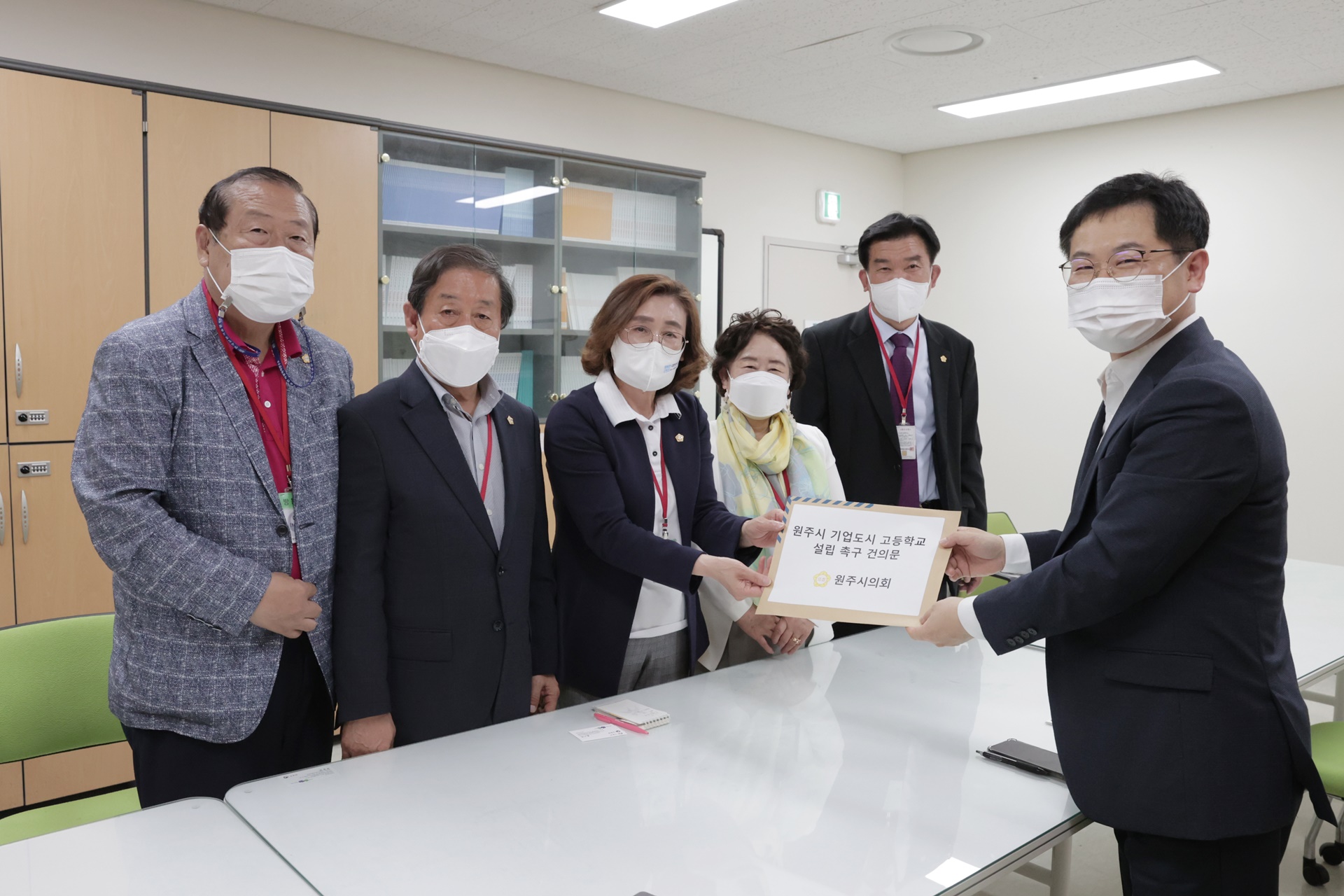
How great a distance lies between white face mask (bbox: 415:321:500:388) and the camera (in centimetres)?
194

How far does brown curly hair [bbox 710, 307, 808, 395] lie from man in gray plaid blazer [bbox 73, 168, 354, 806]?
3.72 ft

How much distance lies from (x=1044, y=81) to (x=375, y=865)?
508cm

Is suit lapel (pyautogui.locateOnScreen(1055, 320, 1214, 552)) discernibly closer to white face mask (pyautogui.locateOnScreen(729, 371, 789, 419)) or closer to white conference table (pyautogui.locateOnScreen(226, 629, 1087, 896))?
white conference table (pyautogui.locateOnScreen(226, 629, 1087, 896))

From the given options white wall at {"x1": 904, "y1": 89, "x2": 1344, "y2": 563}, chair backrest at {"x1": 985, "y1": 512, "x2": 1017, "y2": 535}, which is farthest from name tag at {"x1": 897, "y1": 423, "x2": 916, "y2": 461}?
white wall at {"x1": 904, "y1": 89, "x2": 1344, "y2": 563}

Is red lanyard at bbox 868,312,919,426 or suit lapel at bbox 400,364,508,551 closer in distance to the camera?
suit lapel at bbox 400,364,508,551

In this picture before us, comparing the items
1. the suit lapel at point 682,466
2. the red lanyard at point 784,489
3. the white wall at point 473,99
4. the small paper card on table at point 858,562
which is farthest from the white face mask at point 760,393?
the white wall at point 473,99

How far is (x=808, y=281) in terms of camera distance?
652 cm

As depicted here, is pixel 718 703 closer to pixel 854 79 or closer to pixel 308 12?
pixel 308 12

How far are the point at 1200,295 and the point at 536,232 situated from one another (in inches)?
157

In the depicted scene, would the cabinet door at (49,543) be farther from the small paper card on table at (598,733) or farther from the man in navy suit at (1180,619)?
the man in navy suit at (1180,619)

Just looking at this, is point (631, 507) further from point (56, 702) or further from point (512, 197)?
point (512, 197)

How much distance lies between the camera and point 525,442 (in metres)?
2.08

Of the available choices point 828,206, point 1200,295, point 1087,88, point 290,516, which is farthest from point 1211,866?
point 828,206

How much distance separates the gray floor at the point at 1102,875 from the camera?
2891 mm
